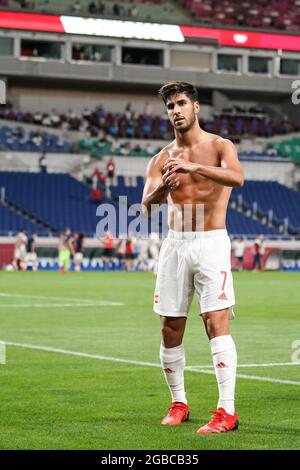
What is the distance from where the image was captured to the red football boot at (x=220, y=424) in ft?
26.4

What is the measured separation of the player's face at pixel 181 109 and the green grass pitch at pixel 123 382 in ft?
7.53

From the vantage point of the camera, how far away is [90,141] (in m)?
60.1

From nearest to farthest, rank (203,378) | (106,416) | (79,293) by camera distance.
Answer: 1. (106,416)
2. (203,378)
3. (79,293)

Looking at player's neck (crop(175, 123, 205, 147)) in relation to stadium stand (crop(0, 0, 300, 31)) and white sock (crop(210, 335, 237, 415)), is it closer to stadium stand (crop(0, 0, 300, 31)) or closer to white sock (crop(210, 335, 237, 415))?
white sock (crop(210, 335, 237, 415))

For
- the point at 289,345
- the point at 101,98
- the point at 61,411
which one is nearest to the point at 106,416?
the point at 61,411

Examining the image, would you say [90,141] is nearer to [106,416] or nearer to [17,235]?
[17,235]

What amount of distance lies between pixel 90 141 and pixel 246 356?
4701 cm

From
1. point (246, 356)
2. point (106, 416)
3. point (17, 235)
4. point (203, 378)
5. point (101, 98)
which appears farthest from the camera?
point (101, 98)

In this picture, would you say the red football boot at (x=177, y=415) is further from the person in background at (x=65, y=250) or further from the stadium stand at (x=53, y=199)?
the stadium stand at (x=53, y=199)

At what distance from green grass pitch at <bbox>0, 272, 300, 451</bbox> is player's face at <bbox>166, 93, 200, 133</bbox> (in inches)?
90.3

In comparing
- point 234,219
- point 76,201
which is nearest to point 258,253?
point 234,219

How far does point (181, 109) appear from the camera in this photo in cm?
838

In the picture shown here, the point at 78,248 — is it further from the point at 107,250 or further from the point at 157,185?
the point at 157,185

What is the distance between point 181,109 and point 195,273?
1.24 m
